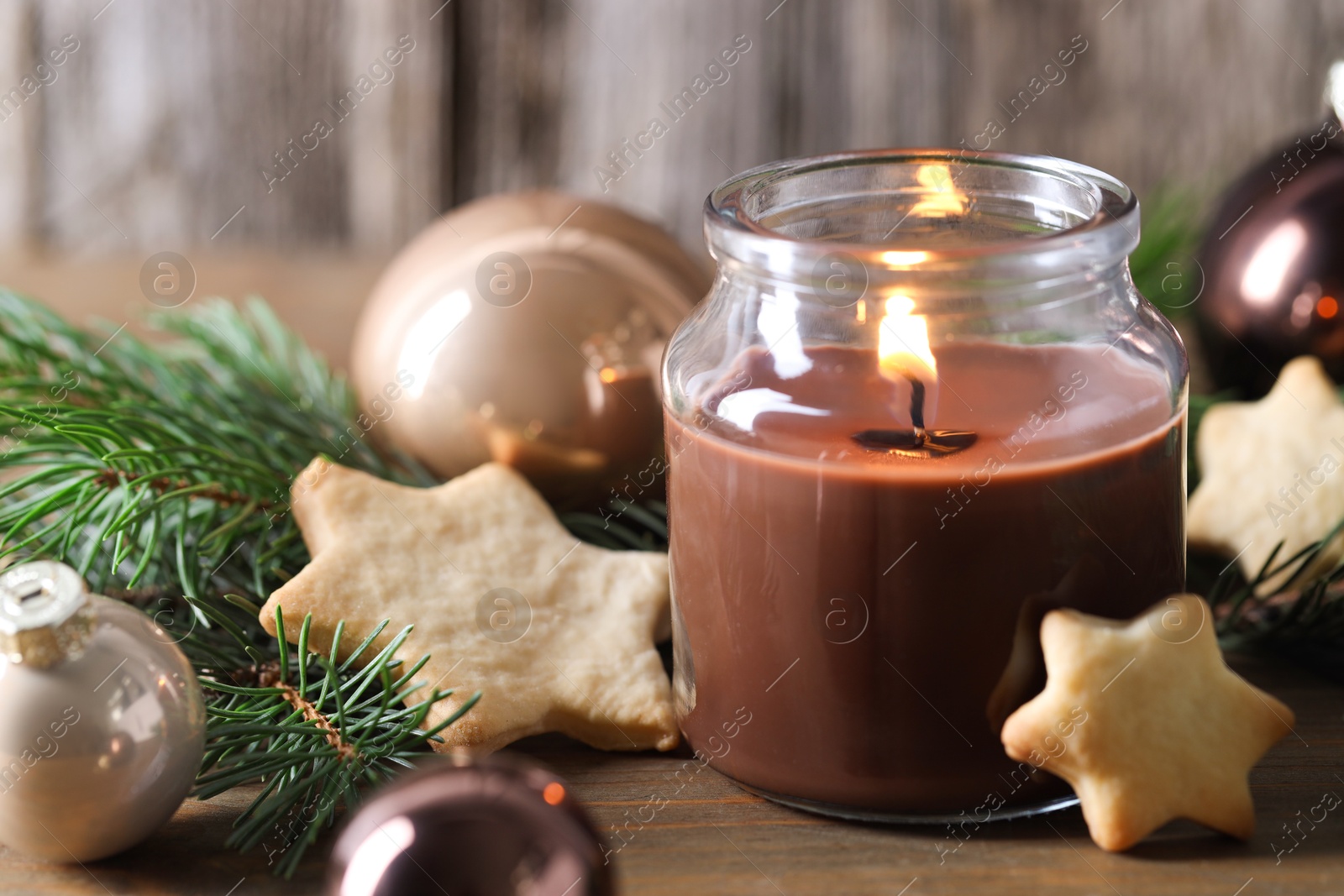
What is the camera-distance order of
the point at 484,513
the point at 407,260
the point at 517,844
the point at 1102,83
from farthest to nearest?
1. the point at 1102,83
2. the point at 407,260
3. the point at 484,513
4. the point at 517,844

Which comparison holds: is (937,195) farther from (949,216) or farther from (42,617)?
(42,617)

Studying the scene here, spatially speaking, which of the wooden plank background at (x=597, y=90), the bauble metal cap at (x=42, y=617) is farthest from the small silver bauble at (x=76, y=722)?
Result: the wooden plank background at (x=597, y=90)

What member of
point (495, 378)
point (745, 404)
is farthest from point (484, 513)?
point (745, 404)

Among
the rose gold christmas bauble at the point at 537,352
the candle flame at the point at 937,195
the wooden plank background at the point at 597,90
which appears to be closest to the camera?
the candle flame at the point at 937,195

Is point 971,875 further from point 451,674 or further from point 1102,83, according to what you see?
point 1102,83

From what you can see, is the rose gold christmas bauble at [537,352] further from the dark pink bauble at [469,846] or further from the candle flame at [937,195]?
the dark pink bauble at [469,846]

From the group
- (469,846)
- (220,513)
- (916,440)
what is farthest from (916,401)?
(220,513)
